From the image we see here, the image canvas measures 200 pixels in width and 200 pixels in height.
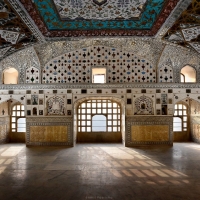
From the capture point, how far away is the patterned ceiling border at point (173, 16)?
696cm

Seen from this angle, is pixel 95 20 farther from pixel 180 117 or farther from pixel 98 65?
pixel 180 117

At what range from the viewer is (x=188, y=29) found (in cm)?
908

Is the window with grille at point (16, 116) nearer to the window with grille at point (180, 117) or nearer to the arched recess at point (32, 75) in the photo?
the arched recess at point (32, 75)

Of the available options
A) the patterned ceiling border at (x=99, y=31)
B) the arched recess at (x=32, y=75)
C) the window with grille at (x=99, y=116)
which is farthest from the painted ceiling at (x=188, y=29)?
the arched recess at (x=32, y=75)

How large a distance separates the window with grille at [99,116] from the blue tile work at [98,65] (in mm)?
2661

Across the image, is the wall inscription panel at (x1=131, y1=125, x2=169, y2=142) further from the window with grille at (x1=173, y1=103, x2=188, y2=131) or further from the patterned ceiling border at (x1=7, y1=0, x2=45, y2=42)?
the patterned ceiling border at (x1=7, y1=0, x2=45, y2=42)

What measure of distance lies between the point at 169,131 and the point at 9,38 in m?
10.7

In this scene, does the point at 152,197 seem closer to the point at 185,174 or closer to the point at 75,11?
the point at 185,174

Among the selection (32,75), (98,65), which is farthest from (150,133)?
(32,75)

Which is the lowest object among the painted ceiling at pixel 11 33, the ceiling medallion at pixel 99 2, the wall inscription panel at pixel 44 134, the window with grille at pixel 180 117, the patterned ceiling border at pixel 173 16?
the wall inscription panel at pixel 44 134

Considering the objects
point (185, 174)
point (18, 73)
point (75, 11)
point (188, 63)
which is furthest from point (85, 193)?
point (188, 63)

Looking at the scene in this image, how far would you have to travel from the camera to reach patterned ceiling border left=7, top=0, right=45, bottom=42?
6.85 meters

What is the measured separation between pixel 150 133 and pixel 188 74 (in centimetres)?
476

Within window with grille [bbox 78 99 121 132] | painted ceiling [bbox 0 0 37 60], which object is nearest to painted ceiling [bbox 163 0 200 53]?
painted ceiling [bbox 0 0 37 60]
